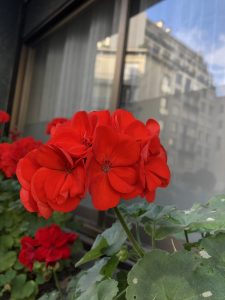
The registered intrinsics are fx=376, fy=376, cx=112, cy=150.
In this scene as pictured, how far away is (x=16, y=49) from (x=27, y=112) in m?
0.57

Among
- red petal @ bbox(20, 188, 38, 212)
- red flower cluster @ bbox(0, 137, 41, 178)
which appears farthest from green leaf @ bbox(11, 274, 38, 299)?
red petal @ bbox(20, 188, 38, 212)

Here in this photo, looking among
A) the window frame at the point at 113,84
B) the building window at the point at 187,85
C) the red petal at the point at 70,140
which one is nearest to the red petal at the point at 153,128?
the red petal at the point at 70,140

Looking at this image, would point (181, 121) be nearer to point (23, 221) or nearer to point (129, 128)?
point (23, 221)

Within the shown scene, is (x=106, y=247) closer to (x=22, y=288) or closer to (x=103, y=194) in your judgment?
(x=103, y=194)

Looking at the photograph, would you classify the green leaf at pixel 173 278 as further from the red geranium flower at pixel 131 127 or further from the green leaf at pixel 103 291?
the red geranium flower at pixel 131 127

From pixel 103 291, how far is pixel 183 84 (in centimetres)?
134

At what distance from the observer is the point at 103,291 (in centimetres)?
56

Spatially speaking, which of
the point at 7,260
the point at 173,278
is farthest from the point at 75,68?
the point at 173,278

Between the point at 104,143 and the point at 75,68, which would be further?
the point at 75,68

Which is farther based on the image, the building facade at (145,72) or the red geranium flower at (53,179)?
the building facade at (145,72)

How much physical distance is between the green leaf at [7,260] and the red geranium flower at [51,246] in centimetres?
29

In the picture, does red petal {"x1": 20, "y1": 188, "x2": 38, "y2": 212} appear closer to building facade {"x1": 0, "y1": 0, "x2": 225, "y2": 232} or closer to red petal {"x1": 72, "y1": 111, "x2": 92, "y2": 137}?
red petal {"x1": 72, "y1": 111, "x2": 92, "y2": 137}

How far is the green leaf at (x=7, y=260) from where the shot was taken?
1347mm

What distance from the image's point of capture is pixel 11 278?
4.25 ft
